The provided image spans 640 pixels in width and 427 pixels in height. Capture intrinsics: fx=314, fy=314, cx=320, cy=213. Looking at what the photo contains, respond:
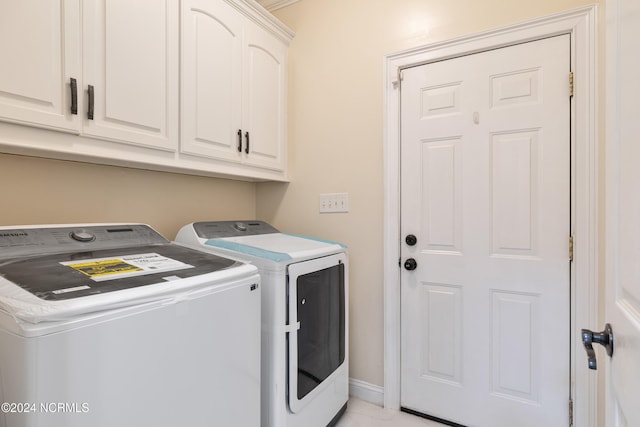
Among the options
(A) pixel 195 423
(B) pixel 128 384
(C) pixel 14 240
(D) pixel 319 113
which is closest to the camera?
(B) pixel 128 384

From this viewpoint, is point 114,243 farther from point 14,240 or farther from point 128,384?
point 128,384

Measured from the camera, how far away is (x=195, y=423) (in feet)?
3.10

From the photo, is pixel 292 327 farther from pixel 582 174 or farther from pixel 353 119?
pixel 582 174

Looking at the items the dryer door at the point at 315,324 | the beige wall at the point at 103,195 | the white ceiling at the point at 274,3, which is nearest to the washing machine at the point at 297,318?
the dryer door at the point at 315,324

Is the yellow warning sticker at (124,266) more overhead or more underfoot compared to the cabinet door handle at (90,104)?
more underfoot

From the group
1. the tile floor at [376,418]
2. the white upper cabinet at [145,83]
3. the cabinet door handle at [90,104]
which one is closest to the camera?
the white upper cabinet at [145,83]

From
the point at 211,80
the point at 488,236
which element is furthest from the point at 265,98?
the point at 488,236

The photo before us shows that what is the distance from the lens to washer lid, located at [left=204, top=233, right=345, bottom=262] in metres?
1.39

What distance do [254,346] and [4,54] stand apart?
1.25 meters

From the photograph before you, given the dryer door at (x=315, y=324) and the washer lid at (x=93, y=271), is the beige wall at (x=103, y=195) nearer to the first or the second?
the washer lid at (x=93, y=271)

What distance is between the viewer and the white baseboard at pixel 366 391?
1.93 m

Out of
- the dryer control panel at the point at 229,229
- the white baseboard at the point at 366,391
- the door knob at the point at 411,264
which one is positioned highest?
the dryer control panel at the point at 229,229

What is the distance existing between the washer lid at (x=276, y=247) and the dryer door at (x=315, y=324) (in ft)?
0.15

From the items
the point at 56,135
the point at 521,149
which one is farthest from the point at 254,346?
the point at 521,149
